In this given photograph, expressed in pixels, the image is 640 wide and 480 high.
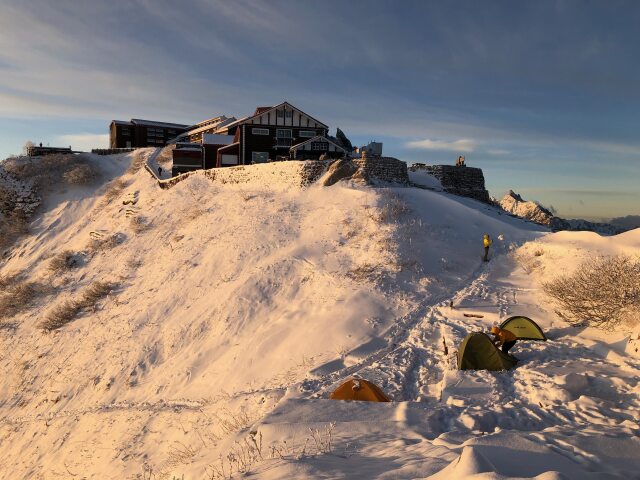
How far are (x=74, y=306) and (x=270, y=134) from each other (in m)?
27.3

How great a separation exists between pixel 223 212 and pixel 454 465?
83.0ft

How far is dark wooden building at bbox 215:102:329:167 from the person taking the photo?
4050cm

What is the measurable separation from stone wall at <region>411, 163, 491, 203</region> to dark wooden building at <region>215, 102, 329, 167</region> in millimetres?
15077

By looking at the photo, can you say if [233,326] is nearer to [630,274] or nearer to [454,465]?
[454,465]

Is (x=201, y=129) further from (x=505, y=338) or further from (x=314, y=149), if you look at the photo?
(x=505, y=338)

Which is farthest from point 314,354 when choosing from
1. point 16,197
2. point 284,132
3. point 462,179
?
point 16,197

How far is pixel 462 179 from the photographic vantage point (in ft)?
121

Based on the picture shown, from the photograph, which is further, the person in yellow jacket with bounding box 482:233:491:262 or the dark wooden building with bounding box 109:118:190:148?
the dark wooden building with bounding box 109:118:190:148

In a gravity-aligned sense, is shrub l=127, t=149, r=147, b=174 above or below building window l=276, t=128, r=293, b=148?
below

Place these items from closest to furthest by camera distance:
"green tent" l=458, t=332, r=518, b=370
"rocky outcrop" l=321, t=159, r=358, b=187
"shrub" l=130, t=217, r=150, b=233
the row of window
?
"green tent" l=458, t=332, r=518, b=370
"rocky outcrop" l=321, t=159, r=358, b=187
"shrub" l=130, t=217, r=150, b=233
the row of window

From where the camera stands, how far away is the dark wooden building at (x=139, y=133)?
64812 mm

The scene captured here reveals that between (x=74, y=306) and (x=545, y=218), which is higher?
(x=545, y=218)

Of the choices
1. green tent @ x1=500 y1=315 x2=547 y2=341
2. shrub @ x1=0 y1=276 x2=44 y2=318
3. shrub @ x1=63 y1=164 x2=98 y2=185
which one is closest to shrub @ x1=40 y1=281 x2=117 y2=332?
shrub @ x1=0 y1=276 x2=44 y2=318

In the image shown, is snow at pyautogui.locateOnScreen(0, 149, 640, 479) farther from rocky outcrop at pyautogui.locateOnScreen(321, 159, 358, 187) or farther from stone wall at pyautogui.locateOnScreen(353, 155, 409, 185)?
stone wall at pyautogui.locateOnScreen(353, 155, 409, 185)
